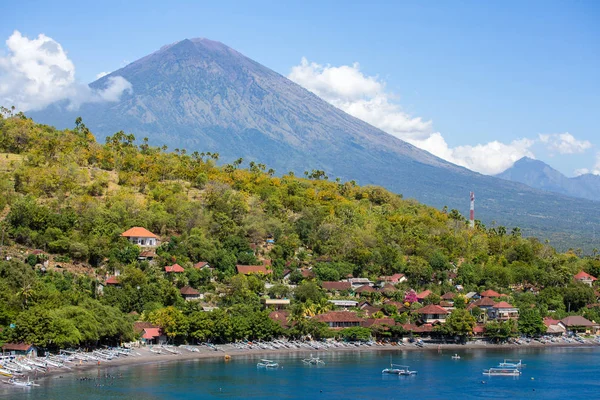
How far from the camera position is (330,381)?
4812cm

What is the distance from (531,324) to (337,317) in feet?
54.6

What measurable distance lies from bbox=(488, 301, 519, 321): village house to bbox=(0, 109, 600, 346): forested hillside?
365 centimetres

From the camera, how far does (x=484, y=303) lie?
68.6 metres

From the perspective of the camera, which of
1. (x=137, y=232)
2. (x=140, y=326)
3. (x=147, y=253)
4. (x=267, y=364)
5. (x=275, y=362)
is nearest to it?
(x=267, y=364)

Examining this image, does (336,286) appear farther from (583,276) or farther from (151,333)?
(583,276)

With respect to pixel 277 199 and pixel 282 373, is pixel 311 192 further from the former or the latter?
pixel 282 373

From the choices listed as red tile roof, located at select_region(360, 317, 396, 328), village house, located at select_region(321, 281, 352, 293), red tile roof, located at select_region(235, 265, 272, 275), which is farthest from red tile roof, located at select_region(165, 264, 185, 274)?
red tile roof, located at select_region(360, 317, 396, 328)

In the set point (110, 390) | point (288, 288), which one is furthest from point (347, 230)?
point (110, 390)

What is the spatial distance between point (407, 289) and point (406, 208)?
79.9 feet

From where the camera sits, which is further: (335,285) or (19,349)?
(335,285)

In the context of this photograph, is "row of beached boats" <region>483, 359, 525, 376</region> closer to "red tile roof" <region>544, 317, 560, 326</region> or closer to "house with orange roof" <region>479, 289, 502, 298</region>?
"red tile roof" <region>544, 317, 560, 326</region>

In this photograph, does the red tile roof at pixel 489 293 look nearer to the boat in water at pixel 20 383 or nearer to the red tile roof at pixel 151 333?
the red tile roof at pixel 151 333

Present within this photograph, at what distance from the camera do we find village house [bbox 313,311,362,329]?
62219 mm

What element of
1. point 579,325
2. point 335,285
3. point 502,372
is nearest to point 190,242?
point 335,285
